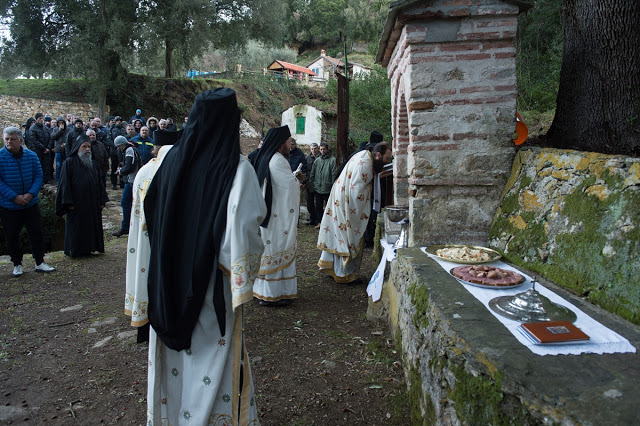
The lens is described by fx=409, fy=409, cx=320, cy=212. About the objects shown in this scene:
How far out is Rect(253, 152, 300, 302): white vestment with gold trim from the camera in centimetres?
496

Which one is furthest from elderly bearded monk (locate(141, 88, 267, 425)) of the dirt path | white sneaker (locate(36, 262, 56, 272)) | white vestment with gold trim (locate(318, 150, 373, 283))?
white sneaker (locate(36, 262, 56, 272))

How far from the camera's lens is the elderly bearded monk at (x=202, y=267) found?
7.11ft

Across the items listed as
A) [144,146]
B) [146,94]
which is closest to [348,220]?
[144,146]

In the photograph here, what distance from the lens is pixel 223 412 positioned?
90.5 inches

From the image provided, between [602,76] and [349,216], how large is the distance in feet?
10.4

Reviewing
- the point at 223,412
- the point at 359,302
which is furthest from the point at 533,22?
the point at 223,412

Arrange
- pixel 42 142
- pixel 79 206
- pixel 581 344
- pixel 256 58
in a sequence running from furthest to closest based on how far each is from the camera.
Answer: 1. pixel 256 58
2. pixel 42 142
3. pixel 79 206
4. pixel 581 344

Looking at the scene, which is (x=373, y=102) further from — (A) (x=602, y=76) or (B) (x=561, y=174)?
(B) (x=561, y=174)

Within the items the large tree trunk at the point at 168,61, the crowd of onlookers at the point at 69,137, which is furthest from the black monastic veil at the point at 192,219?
the large tree trunk at the point at 168,61

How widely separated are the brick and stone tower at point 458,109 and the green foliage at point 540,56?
227 inches

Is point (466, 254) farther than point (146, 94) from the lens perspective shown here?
No

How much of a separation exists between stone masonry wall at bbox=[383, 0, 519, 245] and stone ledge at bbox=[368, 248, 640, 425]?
4.20ft

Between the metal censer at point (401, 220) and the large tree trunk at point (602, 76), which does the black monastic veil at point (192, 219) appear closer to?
the metal censer at point (401, 220)

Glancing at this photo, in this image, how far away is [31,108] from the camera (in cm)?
1900
